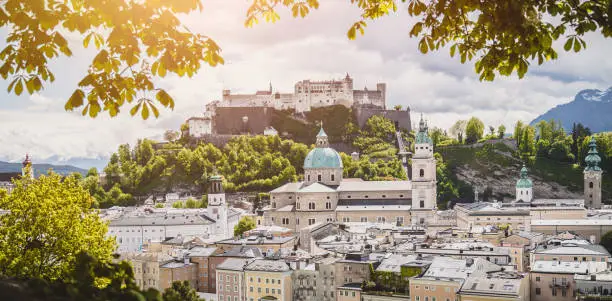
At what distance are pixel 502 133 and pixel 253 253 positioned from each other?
187 ft

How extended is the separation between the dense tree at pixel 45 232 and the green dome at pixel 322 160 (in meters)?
49.2

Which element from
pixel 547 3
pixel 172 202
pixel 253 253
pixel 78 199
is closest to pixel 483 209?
pixel 253 253

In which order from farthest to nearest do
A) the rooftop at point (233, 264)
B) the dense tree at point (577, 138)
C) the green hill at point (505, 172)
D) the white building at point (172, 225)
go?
the dense tree at point (577, 138) < the green hill at point (505, 172) < the white building at point (172, 225) < the rooftop at point (233, 264)

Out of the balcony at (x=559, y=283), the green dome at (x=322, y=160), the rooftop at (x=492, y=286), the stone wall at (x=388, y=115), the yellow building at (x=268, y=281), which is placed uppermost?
the stone wall at (x=388, y=115)

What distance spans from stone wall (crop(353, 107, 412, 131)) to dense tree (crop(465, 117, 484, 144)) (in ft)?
26.9

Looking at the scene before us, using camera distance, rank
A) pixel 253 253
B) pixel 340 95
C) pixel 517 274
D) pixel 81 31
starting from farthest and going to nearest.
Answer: pixel 340 95
pixel 253 253
pixel 517 274
pixel 81 31

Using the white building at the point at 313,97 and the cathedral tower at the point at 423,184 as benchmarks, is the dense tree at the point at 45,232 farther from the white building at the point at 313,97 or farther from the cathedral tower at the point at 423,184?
the white building at the point at 313,97

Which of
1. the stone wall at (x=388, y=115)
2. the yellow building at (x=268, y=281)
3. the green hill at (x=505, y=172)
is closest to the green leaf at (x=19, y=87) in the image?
the yellow building at (x=268, y=281)

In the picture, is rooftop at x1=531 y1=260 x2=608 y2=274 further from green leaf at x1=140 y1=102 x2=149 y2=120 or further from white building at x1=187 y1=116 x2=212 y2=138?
white building at x1=187 y1=116 x2=212 y2=138

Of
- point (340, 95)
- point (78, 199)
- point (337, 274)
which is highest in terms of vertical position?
point (340, 95)

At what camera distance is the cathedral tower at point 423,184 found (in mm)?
56072

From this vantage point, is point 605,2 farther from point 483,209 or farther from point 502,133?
point 502,133

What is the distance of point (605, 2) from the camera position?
21.8ft

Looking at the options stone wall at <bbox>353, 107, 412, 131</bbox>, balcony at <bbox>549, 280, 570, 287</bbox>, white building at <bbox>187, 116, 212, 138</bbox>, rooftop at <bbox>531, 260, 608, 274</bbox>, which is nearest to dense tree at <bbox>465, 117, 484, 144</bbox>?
stone wall at <bbox>353, 107, 412, 131</bbox>
